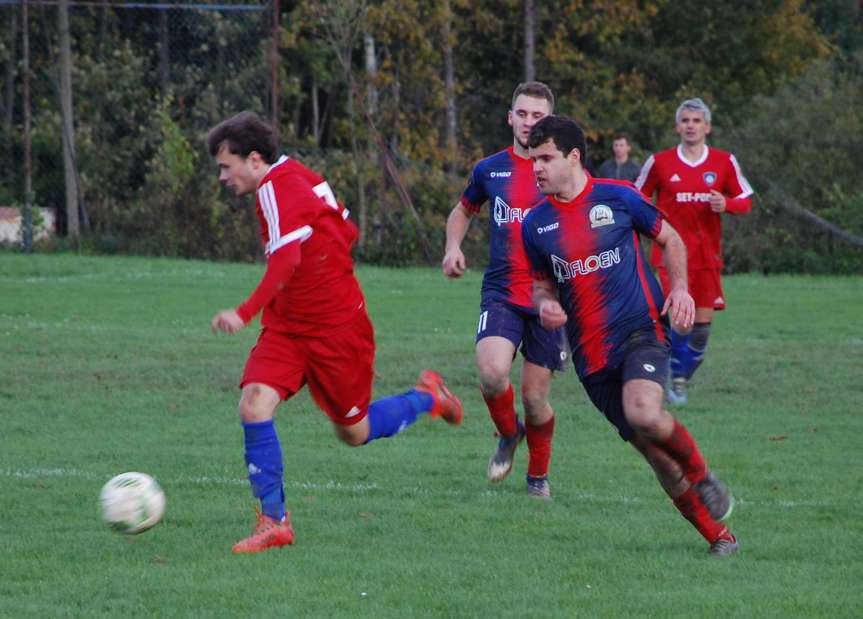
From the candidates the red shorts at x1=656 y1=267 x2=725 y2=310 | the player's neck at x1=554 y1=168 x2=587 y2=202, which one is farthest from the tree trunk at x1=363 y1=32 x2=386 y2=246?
the player's neck at x1=554 y1=168 x2=587 y2=202

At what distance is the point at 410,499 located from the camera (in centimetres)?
666

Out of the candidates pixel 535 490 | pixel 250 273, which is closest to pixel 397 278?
pixel 250 273

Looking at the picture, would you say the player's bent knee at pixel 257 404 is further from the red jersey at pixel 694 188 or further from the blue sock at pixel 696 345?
the red jersey at pixel 694 188

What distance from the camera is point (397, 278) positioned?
63.4 feet

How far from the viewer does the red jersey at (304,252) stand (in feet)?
18.4

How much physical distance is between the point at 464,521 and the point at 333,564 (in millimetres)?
982

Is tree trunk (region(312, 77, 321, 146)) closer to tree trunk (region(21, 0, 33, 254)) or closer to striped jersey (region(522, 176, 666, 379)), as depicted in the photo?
tree trunk (region(21, 0, 33, 254))

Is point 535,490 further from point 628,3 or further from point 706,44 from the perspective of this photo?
point 706,44

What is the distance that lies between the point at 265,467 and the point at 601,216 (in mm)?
1650

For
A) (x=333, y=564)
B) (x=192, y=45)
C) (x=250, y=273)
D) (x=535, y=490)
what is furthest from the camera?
(x=192, y=45)

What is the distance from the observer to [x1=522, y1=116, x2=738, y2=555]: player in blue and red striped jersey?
17.9 feet

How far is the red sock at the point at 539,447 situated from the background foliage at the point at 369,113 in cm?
1480

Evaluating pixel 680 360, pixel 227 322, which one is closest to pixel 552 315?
pixel 227 322

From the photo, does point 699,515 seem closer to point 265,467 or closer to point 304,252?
point 265,467
